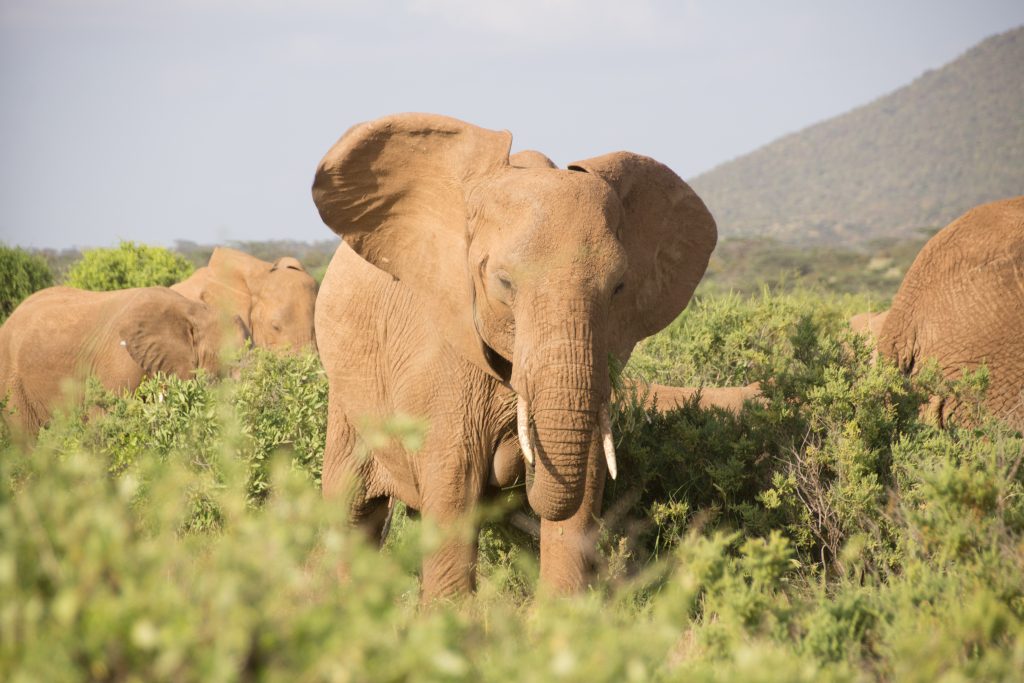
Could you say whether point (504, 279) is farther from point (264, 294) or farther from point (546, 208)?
point (264, 294)

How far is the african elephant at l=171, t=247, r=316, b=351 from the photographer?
44.3 feet

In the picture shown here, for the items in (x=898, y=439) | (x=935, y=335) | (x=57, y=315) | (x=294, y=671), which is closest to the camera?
Result: (x=294, y=671)

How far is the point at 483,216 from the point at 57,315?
8378mm

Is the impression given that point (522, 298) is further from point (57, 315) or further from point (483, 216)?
point (57, 315)

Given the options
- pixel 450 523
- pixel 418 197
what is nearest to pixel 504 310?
pixel 418 197

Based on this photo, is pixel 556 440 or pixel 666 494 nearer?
pixel 556 440

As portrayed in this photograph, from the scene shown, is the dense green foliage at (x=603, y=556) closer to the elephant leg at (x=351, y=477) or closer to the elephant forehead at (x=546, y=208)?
the elephant leg at (x=351, y=477)

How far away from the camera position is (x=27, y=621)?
2.07 m

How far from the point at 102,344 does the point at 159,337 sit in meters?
0.60

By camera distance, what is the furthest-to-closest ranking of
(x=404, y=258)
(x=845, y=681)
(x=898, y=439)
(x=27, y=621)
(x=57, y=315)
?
(x=57, y=315) → (x=898, y=439) → (x=404, y=258) → (x=845, y=681) → (x=27, y=621)

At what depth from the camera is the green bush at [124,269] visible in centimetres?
1652

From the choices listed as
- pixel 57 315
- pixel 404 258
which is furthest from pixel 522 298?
pixel 57 315

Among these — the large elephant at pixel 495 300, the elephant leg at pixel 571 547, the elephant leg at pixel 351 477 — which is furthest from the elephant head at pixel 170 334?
the elephant leg at pixel 571 547

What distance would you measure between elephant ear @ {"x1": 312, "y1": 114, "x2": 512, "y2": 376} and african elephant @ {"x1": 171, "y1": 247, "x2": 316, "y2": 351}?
8170 millimetres
